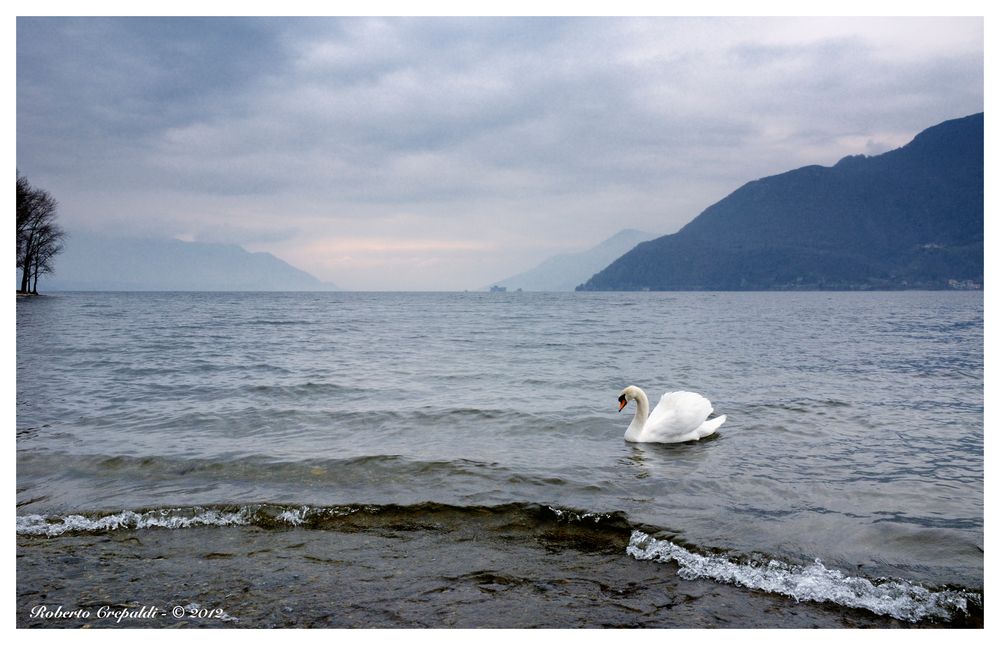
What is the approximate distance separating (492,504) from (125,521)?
13.2 feet

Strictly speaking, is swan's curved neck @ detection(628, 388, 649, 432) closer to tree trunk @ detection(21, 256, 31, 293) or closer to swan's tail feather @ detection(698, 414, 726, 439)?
swan's tail feather @ detection(698, 414, 726, 439)

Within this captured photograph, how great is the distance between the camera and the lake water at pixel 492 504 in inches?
189

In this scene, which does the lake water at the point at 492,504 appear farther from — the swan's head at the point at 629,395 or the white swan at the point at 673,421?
the swan's head at the point at 629,395

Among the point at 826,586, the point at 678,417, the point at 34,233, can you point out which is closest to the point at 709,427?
the point at 678,417

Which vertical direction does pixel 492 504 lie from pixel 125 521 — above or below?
above

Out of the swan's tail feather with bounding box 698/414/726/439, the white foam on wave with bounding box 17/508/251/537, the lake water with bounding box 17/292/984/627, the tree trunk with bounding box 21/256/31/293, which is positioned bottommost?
the white foam on wave with bounding box 17/508/251/537

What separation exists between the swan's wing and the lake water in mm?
329

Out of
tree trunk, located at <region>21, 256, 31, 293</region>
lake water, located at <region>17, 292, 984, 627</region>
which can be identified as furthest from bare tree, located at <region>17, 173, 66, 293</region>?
lake water, located at <region>17, 292, 984, 627</region>

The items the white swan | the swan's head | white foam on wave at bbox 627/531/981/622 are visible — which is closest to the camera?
white foam on wave at bbox 627/531/981/622

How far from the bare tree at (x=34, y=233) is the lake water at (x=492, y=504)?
62528 mm

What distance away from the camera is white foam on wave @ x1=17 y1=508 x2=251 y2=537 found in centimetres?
636

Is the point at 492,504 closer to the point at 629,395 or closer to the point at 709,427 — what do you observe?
the point at 629,395

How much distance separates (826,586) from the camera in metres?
5.00
